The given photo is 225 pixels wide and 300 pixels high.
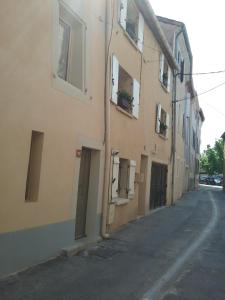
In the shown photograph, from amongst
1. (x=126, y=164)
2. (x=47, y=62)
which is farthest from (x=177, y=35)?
(x=47, y=62)

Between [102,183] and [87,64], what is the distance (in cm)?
273

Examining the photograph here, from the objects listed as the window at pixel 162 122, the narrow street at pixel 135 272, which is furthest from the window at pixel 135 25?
the narrow street at pixel 135 272

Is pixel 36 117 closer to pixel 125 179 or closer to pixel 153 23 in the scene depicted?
pixel 125 179

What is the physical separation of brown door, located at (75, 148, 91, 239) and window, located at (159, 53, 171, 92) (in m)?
8.45

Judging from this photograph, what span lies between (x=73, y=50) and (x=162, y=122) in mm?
10442

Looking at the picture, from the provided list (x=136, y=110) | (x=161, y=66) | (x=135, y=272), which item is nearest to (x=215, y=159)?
(x=161, y=66)

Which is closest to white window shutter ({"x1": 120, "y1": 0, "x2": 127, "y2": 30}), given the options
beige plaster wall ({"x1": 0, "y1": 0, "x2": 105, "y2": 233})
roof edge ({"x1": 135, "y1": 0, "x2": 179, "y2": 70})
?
roof edge ({"x1": 135, "y1": 0, "x2": 179, "y2": 70})

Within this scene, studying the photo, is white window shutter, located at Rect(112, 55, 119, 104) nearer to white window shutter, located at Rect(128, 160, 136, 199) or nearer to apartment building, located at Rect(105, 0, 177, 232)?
apartment building, located at Rect(105, 0, 177, 232)

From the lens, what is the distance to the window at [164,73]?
18.0m

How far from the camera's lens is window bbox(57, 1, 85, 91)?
908cm

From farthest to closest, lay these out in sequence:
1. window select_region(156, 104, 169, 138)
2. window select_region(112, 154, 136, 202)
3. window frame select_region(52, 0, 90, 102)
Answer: window select_region(156, 104, 169, 138) → window select_region(112, 154, 136, 202) → window frame select_region(52, 0, 90, 102)

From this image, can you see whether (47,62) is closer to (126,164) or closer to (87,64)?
(87,64)

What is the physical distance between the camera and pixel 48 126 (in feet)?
25.1

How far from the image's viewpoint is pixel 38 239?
7.54 m
